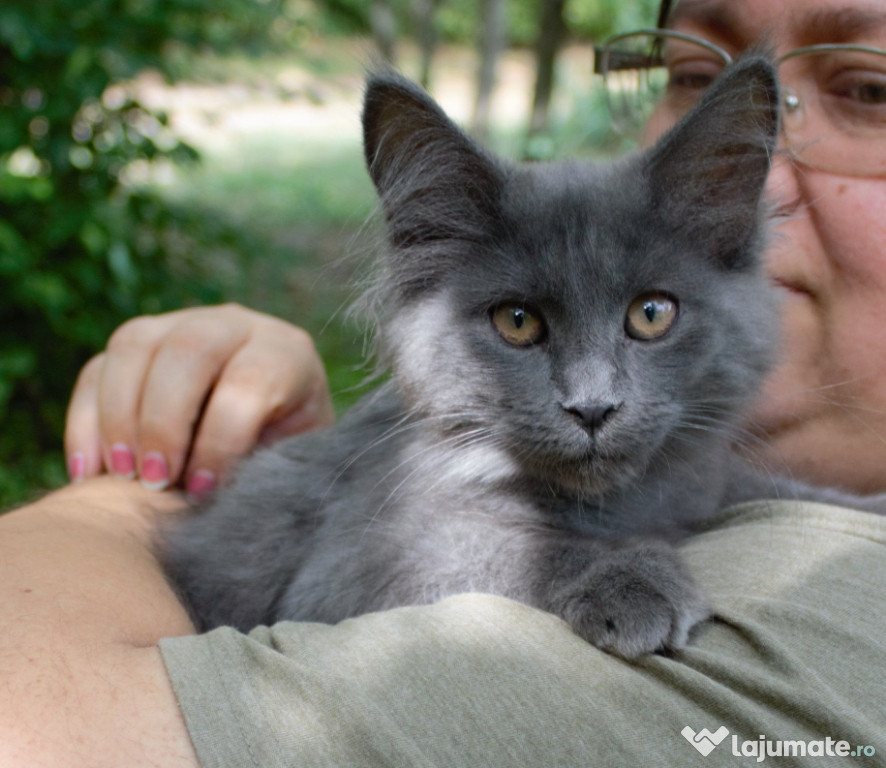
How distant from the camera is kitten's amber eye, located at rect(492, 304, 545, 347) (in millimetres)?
1662

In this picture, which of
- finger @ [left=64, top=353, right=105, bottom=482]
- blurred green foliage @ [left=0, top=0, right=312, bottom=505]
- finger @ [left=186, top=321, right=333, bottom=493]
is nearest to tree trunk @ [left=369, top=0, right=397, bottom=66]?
blurred green foliage @ [left=0, top=0, right=312, bottom=505]

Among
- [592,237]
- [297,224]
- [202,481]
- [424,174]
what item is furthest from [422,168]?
[297,224]

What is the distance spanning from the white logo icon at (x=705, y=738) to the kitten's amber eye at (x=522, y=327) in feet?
2.52

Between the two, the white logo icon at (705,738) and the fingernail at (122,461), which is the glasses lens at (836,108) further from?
the fingernail at (122,461)

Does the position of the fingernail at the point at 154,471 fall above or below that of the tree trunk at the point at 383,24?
below

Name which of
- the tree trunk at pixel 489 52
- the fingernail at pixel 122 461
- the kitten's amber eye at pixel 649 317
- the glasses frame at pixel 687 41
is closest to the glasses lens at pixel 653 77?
the glasses frame at pixel 687 41

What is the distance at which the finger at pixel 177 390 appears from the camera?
2059 mm

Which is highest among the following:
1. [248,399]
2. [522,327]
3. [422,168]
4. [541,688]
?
[422,168]

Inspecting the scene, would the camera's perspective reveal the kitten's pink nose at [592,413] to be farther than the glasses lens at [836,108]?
No

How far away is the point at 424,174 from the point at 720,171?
0.60 metres

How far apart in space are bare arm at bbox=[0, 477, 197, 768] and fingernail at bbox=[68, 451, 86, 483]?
43 cm

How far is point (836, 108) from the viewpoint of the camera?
1840 mm

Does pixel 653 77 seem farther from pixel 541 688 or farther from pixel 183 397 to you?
pixel 541 688

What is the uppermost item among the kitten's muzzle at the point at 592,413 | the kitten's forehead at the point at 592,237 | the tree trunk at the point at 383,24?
the tree trunk at the point at 383,24
